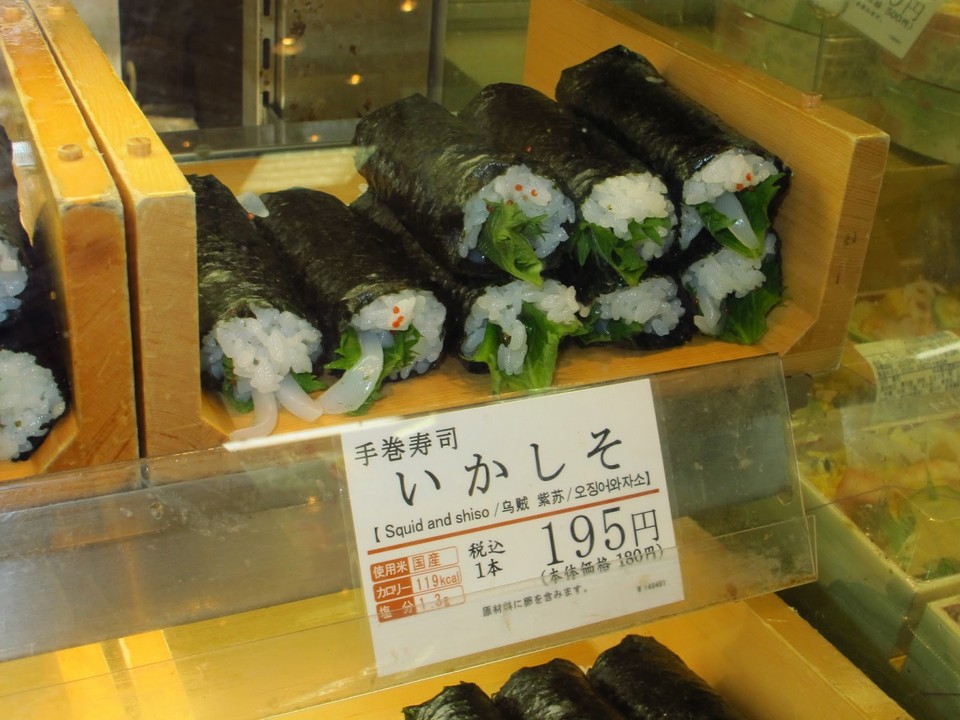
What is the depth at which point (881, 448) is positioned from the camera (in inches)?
55.6

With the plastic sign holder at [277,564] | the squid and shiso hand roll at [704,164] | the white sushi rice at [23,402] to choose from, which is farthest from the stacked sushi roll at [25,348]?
the squid and shiso hand roll at [704,164]

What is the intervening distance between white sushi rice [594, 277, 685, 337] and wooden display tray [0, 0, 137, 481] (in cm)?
62

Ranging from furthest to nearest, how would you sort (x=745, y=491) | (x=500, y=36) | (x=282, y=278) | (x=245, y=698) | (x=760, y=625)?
(x=500, y=36), (x=760, y=625), (x=282, y=278), (x=745, y=491), (x=245, y=698)

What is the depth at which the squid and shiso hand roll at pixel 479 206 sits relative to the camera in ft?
3.96

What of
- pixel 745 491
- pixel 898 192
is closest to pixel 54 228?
pixel 745 491

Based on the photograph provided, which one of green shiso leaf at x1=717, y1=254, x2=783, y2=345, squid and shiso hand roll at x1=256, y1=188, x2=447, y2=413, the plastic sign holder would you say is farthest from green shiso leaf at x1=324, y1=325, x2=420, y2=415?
green shiso leaf at x1=717, y1=254, x2=783, y2=345

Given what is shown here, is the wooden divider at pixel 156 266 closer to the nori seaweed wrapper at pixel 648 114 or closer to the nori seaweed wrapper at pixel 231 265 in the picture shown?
the nori seaweed wrapper at pixel 231 265

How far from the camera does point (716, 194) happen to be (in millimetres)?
1315

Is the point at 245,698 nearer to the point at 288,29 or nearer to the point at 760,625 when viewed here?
the point at 760,625

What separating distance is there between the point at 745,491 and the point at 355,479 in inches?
17.7

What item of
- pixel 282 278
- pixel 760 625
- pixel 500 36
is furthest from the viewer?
pixel 500 36

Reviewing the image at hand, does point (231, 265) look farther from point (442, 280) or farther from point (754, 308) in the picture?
point (754, 308)

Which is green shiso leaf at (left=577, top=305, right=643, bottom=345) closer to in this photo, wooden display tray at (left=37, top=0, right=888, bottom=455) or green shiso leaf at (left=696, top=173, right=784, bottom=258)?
wooden display tray at (left=37, top=0, right=888, bottom=455)

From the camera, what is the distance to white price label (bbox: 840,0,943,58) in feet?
4.22
